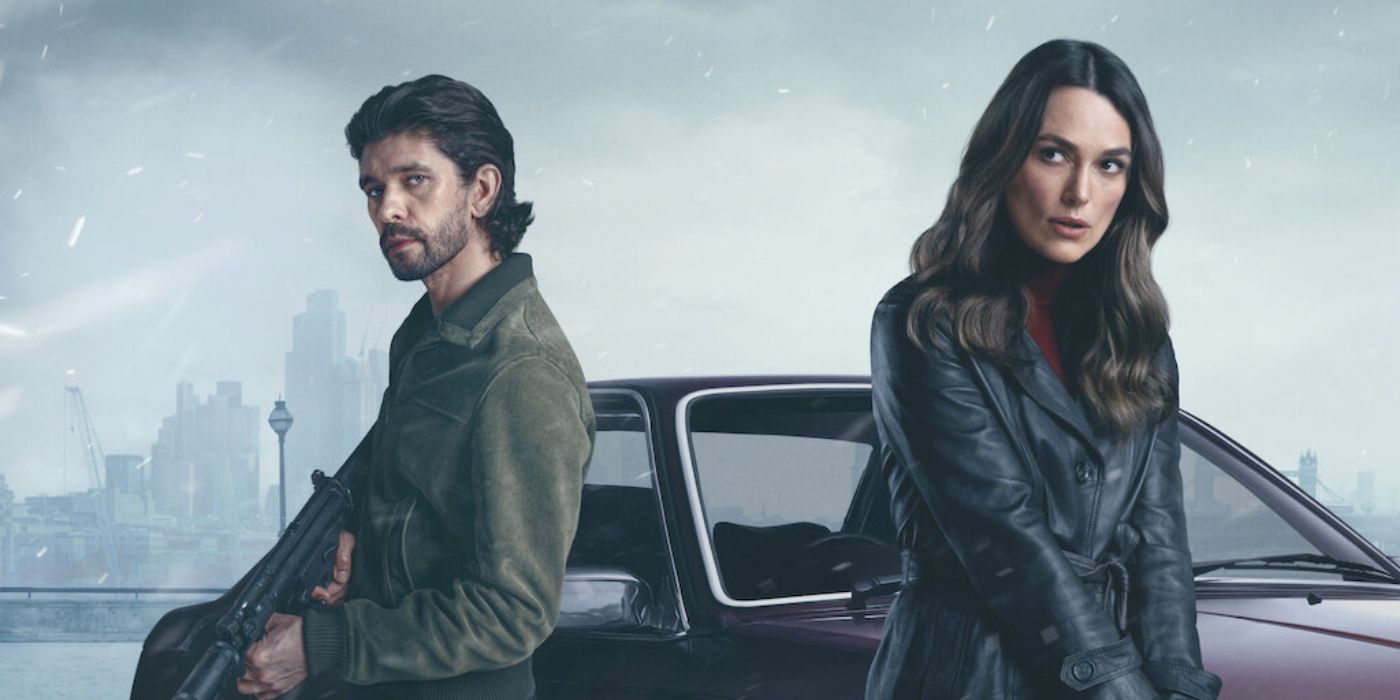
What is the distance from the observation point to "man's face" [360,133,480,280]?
2680 millimetres

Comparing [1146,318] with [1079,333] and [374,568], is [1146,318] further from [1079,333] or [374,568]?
[374,568]

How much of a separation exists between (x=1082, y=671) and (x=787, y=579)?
1758 mm

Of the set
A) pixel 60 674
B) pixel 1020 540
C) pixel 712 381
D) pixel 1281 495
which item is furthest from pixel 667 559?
pixel 60 674

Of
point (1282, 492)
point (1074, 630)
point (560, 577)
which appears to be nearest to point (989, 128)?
point (1074, 630)

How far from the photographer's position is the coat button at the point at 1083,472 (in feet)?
7.97

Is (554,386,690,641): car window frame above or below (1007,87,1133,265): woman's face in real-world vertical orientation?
below

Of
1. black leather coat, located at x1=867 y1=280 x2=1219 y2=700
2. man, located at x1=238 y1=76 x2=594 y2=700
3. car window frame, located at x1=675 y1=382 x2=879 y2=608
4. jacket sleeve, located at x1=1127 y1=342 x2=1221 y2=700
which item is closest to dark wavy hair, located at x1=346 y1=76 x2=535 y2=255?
man, located at x1=238 y1=76 x2=594 y2=700

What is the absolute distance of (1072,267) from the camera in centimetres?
266

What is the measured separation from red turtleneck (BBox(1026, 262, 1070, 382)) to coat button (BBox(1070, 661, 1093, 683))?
47cm

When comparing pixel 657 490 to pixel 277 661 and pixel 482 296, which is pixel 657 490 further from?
pixel 277 661

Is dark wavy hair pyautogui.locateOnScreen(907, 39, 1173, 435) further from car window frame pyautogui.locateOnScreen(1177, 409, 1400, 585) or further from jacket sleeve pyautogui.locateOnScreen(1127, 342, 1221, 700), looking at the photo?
car window frame pyautogui.locateOnScreen(1177, 409, 1400, 585)

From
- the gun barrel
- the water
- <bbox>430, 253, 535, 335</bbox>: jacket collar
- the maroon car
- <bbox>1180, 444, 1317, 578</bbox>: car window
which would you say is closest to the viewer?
the gun barrel

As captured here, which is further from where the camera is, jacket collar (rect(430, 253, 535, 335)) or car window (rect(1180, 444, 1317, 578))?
car window (rect(1180, 444, 1317, 578))

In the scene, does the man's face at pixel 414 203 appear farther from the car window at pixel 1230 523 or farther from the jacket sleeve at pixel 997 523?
the car window at pixel 1230 523
